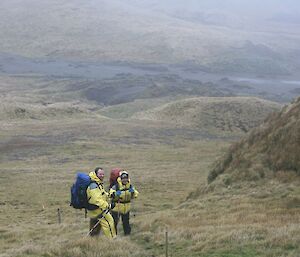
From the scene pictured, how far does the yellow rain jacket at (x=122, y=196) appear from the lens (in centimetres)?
1398

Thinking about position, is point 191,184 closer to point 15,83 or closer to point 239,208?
point 239,208

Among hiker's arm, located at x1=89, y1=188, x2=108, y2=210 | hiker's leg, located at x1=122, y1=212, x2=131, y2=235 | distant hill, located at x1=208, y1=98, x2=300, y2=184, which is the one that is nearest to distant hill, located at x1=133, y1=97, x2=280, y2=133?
distant hill, located at x1=208, y1=98, x2=300, y2=184

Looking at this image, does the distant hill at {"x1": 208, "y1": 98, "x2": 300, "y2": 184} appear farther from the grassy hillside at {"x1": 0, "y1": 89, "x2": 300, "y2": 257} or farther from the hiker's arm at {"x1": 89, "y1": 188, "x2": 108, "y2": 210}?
the hiker's arm at {"x1": 89, "y1": 188, "x2": 108, "y2": 210}

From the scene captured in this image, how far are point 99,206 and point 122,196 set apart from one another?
165cm

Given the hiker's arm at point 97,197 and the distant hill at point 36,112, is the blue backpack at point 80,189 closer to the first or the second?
the hiker's arm at point 97,197

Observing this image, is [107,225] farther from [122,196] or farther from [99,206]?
[122,196]

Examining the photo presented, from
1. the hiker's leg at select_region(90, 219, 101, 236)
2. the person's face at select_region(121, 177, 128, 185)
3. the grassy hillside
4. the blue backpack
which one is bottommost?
the grassy hillside

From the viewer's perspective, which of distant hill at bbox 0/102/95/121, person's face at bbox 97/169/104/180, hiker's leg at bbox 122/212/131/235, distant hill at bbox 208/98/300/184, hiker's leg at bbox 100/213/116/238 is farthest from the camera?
distant hill at bbox 0/102/95/121

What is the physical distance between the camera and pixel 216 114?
93.9 m

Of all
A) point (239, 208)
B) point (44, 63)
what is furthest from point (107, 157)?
point (44, 63)

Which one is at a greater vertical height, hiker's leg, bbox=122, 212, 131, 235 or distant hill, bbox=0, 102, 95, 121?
hiker's leg, bbox=122, 212, 131, 235

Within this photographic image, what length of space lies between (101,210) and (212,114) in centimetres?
8181

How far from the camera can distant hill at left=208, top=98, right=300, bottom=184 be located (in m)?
20.6

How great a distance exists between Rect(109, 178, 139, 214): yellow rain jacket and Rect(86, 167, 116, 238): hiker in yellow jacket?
75cm
